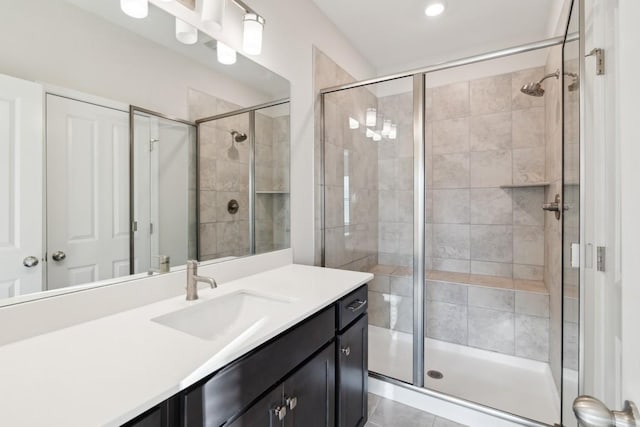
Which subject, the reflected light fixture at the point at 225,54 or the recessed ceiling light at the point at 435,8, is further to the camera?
the recessed ceiling light at the point at 435,8

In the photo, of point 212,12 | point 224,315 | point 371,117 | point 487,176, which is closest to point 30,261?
point 224,315

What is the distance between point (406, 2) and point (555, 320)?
2396 mm

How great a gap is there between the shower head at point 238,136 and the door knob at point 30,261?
969mm

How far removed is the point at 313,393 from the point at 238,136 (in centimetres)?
128

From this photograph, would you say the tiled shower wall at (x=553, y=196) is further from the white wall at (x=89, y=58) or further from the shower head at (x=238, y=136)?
the white wall at (x=89, y=58)

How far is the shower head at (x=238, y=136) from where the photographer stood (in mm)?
1619

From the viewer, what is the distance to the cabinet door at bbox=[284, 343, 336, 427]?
1021 millimetres

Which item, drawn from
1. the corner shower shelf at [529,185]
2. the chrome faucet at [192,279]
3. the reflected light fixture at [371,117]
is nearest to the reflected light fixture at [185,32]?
the chrome faucet at [192,279]

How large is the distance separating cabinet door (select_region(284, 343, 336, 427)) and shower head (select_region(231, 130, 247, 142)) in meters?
1.14

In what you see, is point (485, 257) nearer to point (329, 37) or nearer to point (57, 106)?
point (329, 37)

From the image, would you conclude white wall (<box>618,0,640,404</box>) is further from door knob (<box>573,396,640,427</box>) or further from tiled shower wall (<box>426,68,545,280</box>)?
tiled shower wall (<box>426,68,545,280</box>)

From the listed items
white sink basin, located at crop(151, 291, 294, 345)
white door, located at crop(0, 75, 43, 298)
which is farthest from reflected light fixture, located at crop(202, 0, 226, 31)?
white sink basin, located at crop(151, 291, 294, 345)

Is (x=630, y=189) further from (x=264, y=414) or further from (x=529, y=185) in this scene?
(x=529, y=185)

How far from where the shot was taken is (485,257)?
2639mm
